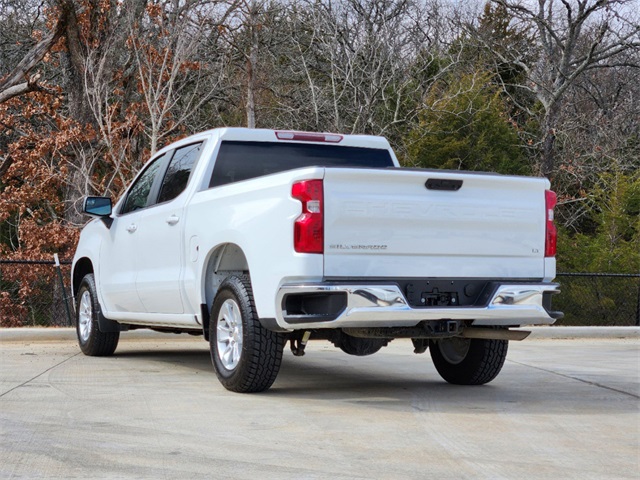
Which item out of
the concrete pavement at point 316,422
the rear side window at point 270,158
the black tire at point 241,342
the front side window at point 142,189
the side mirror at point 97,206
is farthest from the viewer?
the side mirror at point 97,206

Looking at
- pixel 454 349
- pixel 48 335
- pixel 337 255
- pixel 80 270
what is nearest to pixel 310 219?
pixel 337 255

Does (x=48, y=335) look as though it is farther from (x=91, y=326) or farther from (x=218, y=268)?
(x=218, y=268)

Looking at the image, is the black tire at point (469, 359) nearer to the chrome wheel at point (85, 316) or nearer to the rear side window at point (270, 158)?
the rear side window at point (270, 158)

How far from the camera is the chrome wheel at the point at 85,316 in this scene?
11.2 meters

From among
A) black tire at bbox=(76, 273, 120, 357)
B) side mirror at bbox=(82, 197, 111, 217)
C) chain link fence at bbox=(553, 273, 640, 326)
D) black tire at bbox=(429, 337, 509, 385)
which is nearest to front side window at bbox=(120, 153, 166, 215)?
side mirror at bbox=(82, 197, 111, 217)

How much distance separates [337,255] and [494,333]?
1.56 m

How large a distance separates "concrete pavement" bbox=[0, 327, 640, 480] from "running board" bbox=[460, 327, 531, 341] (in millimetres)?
520

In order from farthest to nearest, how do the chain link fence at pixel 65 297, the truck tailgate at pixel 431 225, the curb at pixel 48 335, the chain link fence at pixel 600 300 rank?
the chain link fence at pixel 600 300, the chain link fence at pixel 65 297, the curb at pixel 48 335, the truck tailgate at pixel 431 225

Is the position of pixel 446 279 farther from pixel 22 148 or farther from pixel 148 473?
pixel 22 148

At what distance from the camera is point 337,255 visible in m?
7.14

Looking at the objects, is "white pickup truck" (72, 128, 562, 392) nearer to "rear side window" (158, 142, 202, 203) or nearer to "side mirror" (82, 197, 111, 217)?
"rear side window" (158, 142, 202, 203)

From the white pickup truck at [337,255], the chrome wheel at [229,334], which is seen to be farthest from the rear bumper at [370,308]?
the chrome wheel at [229,334]

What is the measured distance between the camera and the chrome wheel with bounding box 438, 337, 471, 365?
9.09 m

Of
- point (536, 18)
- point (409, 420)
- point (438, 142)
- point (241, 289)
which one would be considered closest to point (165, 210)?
point (241, 289)
